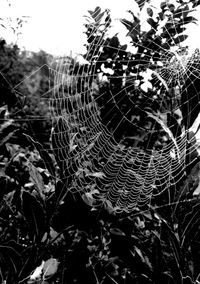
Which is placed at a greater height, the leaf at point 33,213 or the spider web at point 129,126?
the spider web at point 129,126

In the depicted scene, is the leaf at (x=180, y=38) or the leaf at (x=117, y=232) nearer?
the leaf at (x=117, y=232)

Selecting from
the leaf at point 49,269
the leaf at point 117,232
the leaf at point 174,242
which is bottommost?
the leaf at point 49,269

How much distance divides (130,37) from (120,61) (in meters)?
0.14

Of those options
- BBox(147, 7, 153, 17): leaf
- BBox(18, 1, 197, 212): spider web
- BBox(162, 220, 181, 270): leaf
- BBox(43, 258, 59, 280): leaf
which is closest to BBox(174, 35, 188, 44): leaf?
BBox(18, 1, 197, 212): spider web

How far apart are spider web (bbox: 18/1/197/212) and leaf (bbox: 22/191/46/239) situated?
0.51ft

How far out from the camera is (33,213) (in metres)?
1.35

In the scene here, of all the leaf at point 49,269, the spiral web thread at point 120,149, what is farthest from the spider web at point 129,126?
the leaf at point 49,269

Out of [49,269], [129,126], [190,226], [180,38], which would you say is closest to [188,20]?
[180,38]

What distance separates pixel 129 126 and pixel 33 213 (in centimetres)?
71

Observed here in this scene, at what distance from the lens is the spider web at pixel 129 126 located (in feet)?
4.94

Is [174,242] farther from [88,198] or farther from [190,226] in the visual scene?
[88,198]

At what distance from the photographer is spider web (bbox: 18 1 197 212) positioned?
4.94 feet

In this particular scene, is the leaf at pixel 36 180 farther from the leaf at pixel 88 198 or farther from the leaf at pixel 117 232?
the leaf at pixel 117 232

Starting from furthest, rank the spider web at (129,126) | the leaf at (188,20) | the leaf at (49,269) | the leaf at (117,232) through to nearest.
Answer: the leaf at (188,20)
the spider web at (129,126)
the leaf at (117,232)
the leaf at (49,269)
